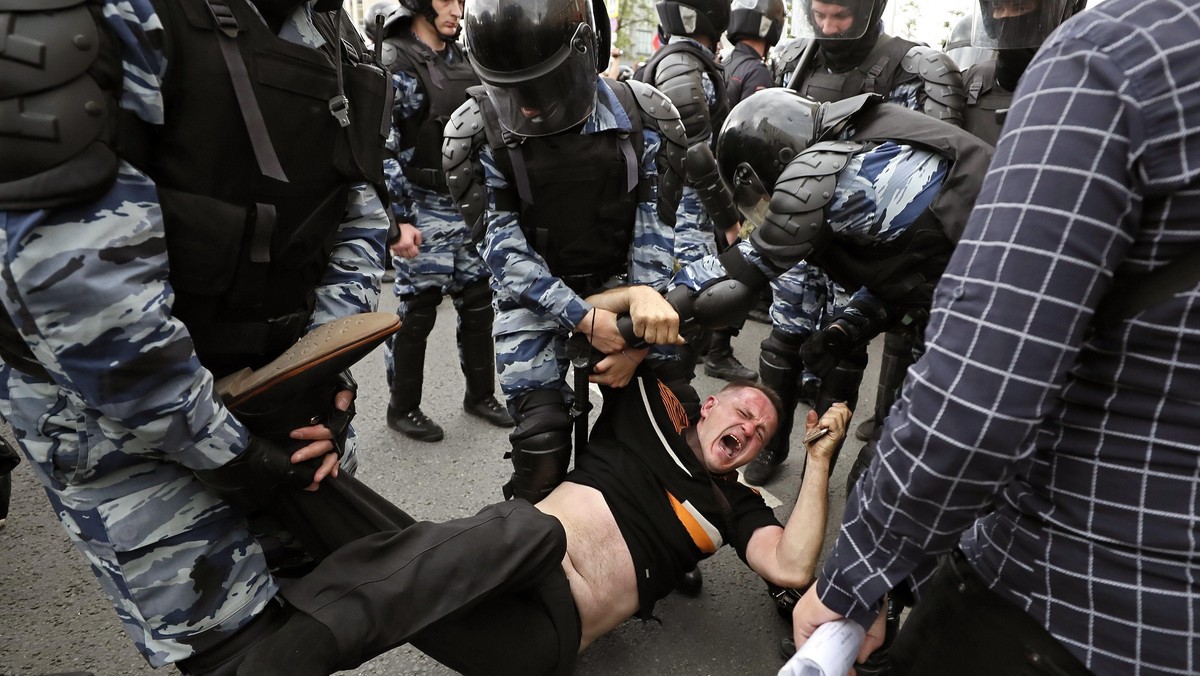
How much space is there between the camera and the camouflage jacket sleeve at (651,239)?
2.46 metres

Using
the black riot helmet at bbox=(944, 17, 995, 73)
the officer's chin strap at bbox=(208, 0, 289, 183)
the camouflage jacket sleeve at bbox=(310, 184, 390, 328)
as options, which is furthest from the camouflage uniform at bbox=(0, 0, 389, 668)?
the black riot helmet at bbox=(944, 17, 995, 73)

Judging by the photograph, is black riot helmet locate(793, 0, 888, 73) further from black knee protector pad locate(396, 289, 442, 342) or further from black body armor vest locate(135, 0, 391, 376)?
black body armor vest locate(135, 0, 391, 376)

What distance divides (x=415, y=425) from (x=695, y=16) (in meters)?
2.71

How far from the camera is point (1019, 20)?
280cm

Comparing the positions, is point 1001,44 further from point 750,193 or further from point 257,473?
point 257,473

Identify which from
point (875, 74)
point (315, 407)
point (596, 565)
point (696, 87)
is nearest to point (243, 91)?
point (315, 407)

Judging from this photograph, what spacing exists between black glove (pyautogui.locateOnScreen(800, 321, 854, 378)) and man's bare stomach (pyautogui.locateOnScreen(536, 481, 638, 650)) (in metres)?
1.12

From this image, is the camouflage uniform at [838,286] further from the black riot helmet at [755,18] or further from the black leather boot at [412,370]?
the black riot helmet at [755,18]

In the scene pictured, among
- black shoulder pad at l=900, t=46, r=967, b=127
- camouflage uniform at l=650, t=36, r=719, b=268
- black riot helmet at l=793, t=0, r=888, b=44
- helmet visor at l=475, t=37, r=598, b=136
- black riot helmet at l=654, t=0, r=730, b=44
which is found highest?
helmet visor at l=475, t=37, r=598, b=136

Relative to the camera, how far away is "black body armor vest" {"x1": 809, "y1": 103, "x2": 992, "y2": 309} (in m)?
1.87

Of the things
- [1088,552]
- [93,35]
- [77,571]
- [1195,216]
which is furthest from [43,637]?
[1195,216]

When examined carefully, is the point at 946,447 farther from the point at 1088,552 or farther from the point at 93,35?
the point at 93,35

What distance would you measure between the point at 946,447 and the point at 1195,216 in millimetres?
321

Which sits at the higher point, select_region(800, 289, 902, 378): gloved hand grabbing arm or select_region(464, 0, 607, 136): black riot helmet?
select_region(464, 0, 607, 136): black riot helmet
